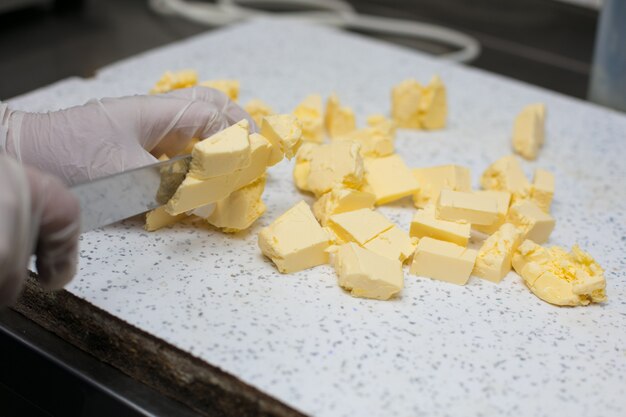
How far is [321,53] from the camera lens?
171 centimetres

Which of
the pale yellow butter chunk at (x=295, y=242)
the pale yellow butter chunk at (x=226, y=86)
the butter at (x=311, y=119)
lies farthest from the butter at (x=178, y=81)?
the pale yellow butter chunk at (x=295, y=242)

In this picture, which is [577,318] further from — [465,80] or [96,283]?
[465,80]

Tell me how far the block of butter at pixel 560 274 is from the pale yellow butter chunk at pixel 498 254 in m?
0.01

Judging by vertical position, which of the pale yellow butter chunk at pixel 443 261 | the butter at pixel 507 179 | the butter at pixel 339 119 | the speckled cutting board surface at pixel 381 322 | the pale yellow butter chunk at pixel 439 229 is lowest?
the speckled cutting board surface at pixel 381 322

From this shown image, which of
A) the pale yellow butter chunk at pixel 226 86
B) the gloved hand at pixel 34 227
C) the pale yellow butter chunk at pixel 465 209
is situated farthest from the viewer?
the pale yellow butter chunk at pixel 226 86

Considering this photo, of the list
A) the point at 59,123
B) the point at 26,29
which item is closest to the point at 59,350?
the point at 59,123

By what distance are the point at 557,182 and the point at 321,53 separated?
25.5 inches

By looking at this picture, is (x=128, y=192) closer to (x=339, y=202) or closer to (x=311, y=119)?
(x=339, y=202)

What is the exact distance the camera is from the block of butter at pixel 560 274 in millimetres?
948

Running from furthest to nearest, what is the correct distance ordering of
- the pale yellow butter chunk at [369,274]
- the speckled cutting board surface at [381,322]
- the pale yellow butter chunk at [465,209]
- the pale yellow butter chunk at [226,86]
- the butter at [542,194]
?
the pale yellow butter chunk at [226,86], the butter at [542,194], the pale yellow butter chunk at [465,209], the pale yellow butter chunk at [369,274], the speckled cutting board surface at [381,322]

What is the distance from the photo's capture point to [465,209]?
1.03 metres

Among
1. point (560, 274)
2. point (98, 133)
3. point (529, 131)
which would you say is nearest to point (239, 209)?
point (98, 133)

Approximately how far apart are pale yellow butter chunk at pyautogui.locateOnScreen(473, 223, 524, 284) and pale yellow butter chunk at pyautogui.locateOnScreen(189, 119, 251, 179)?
1.04 feet

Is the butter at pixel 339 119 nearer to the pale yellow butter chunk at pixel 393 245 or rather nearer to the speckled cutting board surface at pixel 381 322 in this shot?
the speckled cutting board surface at pixel 381 322
